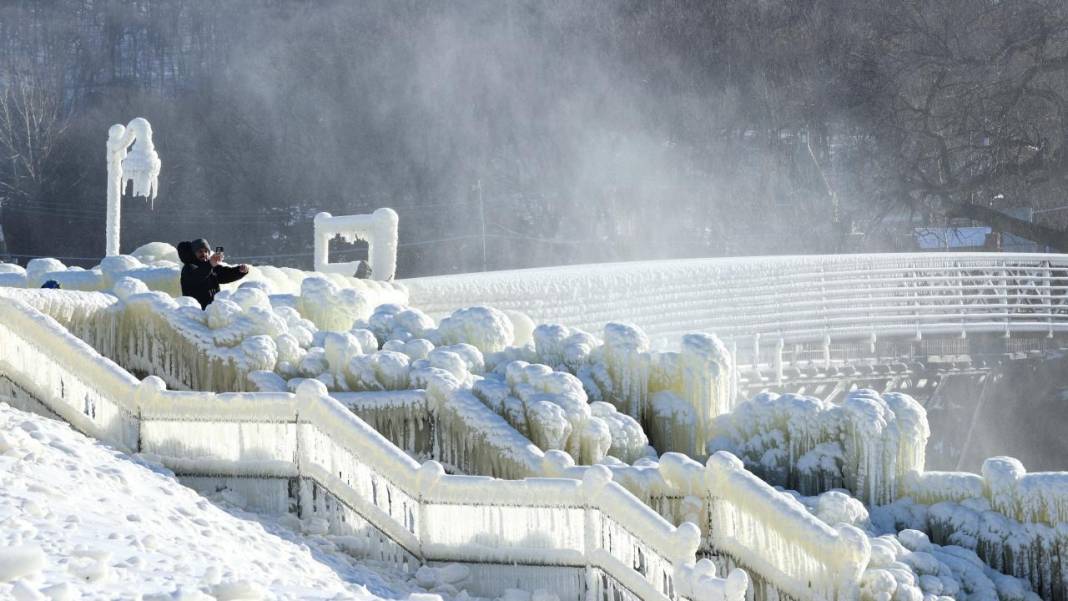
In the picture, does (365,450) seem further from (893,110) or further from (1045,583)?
(893,110)

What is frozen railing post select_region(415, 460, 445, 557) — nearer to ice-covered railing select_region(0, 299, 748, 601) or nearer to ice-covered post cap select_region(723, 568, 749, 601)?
ice-covered railing select_region(0, 299, 748, 601)

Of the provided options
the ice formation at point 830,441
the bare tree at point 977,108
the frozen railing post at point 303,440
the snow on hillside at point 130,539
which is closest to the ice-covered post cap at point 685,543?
the snow on hillside at point 130,539

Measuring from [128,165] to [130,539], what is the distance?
10263 mm

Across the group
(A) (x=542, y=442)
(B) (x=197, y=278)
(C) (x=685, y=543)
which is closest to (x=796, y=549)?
(C) (x=685, y=543)

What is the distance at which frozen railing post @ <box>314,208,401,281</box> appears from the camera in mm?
17297

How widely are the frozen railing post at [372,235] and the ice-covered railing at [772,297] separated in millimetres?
420

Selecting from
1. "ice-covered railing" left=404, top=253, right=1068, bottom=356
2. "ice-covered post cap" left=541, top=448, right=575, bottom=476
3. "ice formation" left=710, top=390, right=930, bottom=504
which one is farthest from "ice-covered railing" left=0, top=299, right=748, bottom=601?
"ice-covered railing" left=404, top=253, right=1068, bottom=356

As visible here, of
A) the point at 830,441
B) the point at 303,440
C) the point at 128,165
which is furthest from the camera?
the point at 128,165

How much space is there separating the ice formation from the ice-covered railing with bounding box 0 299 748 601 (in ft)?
11.3

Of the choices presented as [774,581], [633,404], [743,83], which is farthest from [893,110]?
[774,581]

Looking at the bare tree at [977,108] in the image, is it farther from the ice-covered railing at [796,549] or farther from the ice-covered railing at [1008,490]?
the ice-covered railing at [796,549]

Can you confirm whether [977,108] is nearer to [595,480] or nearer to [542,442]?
[542,442]

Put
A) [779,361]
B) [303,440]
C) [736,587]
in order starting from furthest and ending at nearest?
[779,361] → [303,440] → [736,587]

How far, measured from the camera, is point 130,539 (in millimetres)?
7590
